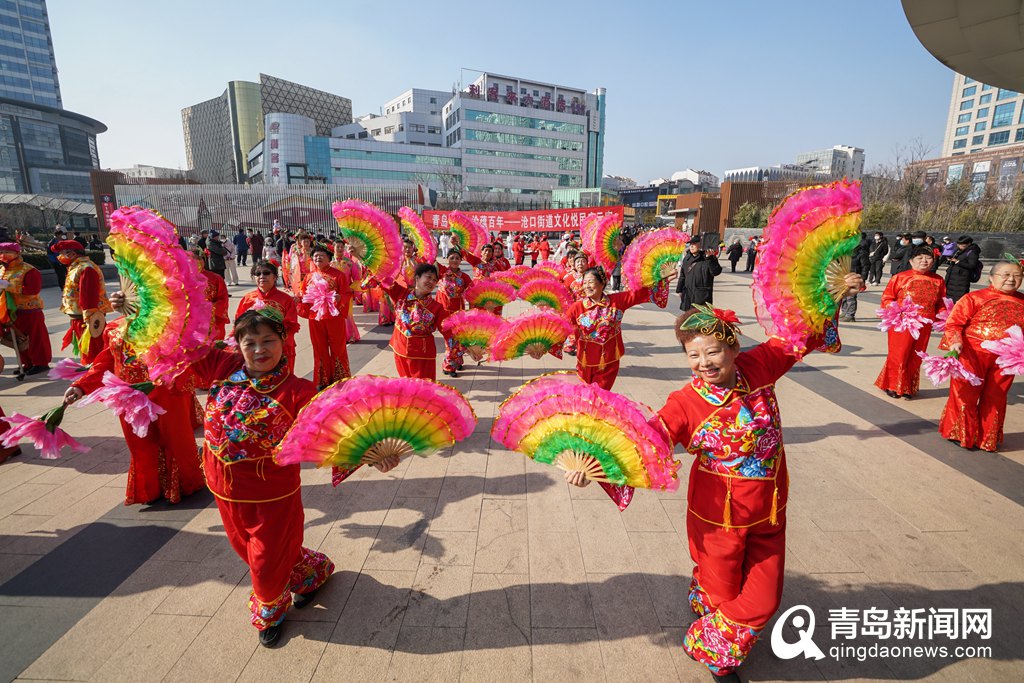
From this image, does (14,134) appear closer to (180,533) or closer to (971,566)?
(180,533)

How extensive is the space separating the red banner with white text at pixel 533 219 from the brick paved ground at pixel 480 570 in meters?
12.5

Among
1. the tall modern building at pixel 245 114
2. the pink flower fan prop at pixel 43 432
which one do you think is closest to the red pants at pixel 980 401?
the pink flower fan prop at pixel 43 432

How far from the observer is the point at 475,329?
15.7ft

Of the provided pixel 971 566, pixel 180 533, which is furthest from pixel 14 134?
pixel 971 566

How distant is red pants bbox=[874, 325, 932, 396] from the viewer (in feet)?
19.7

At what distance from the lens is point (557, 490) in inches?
159

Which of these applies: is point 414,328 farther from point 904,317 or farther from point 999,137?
point 999,137

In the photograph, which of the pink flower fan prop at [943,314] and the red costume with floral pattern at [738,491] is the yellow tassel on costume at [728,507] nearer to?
the red costume with floral pattern at [738,491]

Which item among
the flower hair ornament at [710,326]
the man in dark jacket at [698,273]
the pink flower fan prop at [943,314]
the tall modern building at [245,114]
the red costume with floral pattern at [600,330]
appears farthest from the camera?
the tall modern building at [245,114]

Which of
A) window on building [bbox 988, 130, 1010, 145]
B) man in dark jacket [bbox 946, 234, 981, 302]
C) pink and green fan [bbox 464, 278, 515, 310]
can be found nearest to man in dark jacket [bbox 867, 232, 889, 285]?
man in dark jacket [bbox 946, 234, 981, 302]

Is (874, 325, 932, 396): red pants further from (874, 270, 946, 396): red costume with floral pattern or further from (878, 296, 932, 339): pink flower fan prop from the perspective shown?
(878, 296, 932, 339): pink flower fan prop

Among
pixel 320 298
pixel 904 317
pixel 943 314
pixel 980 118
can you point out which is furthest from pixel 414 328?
pixel 980 118

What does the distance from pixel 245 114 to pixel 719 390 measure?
123677 mm

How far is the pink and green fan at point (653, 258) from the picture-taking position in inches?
202
